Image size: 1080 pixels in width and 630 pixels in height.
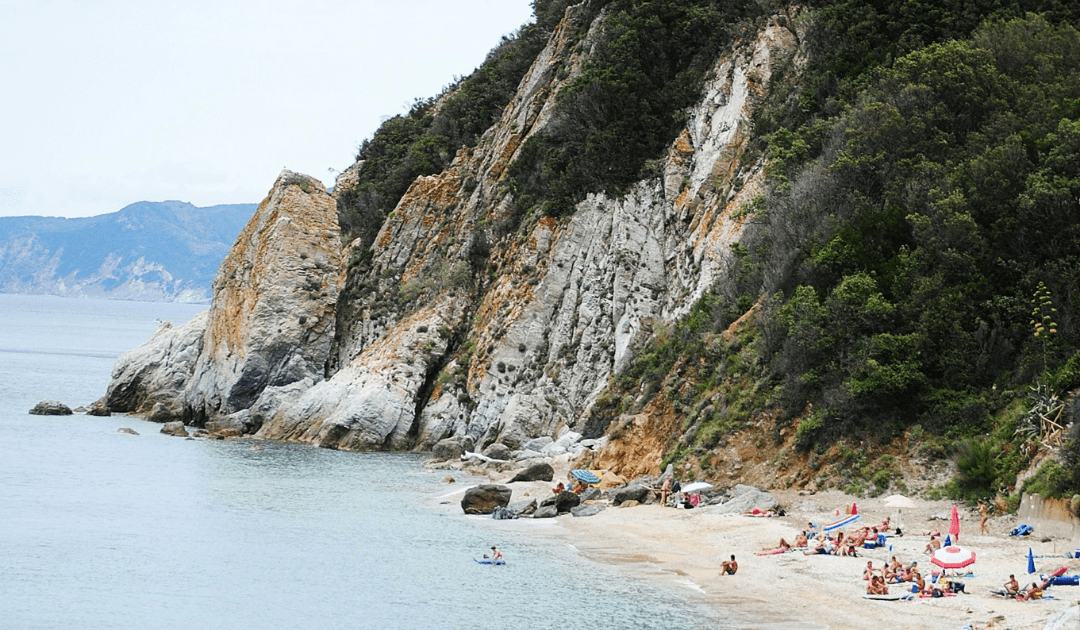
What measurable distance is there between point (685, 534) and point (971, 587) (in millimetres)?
9398

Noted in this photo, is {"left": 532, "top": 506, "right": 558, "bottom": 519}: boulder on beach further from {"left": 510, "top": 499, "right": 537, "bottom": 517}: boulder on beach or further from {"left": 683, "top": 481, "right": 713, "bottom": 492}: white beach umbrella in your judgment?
{"left": 683, "top": 481, "right": 713, "bottom": 492}: white beach umbrella

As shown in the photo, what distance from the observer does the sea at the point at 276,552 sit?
23.0m

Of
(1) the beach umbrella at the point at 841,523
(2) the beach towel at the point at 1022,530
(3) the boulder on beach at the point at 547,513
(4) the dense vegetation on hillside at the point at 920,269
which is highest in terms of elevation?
(4) the dense vegetation on hillside at the point at 920,269

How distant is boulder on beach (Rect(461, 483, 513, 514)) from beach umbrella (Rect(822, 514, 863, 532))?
453 inches

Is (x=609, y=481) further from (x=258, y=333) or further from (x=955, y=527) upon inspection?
(x=258, y=333)

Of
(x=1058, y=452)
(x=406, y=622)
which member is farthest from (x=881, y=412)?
(x=406, y=622)

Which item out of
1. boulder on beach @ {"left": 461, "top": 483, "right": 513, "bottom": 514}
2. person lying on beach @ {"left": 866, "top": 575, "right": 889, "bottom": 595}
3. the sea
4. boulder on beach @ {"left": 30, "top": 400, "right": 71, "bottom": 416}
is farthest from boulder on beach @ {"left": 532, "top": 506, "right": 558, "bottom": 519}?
boulder on beach @ {"left": 30, "top": 400, "right": 71, "bottom": 416}

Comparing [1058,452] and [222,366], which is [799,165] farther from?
[222,366]

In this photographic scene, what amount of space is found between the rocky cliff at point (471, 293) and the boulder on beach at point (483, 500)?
921 cm

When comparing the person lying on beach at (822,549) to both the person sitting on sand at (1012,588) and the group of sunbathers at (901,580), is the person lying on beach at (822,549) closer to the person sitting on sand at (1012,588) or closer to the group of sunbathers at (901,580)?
the group of sunbathers at (901,580)

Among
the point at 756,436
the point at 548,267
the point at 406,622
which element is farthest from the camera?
the point at 548,267

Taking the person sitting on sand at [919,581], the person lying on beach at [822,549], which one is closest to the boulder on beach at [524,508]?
the person lying on beach at [822,549]

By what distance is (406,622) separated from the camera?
888 inches

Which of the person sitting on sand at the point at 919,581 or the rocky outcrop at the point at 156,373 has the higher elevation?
the rocky outcrop at the point at 156,373
